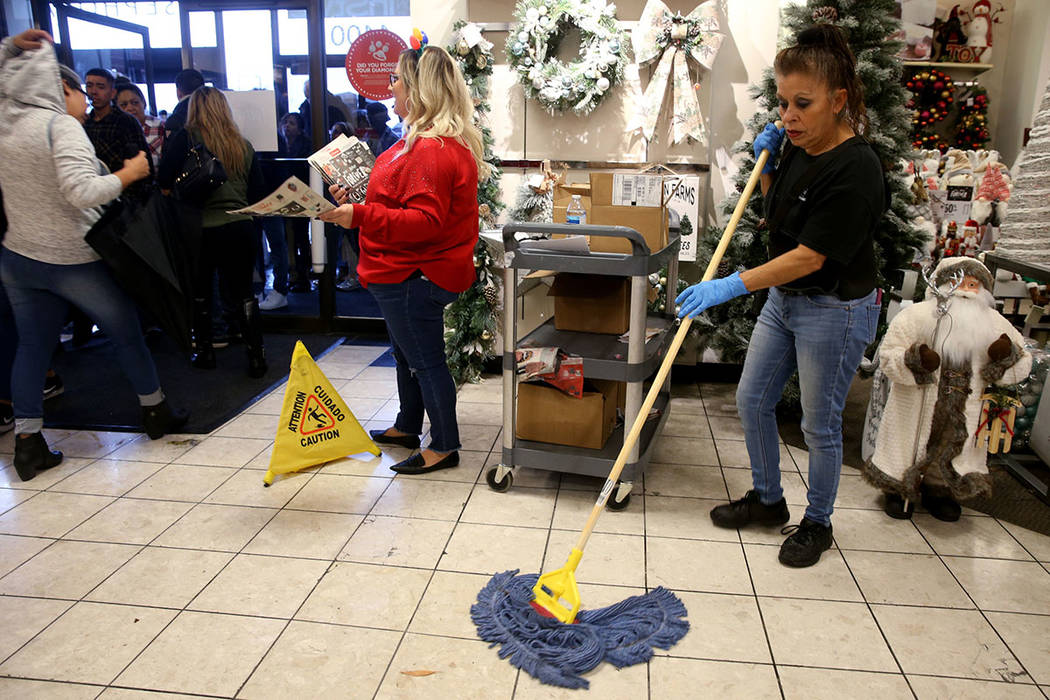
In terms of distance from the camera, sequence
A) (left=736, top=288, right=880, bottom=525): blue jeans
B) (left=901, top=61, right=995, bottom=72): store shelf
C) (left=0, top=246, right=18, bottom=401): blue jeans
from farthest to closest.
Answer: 1. (left=901, top=61, right=995, bottom=72): store shelf
2. (left=0, top=246, right=18, bottom=401): blue jeans
3. (left=736, top=288, right=880, bottom=525): blue jeans

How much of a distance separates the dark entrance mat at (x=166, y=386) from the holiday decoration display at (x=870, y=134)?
2.59 m

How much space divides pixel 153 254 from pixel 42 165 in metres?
0.53

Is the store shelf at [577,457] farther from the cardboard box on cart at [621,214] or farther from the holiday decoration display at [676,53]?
the holiday decoration display at [676,53]

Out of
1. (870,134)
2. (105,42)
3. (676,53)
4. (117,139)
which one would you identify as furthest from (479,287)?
(105,42)

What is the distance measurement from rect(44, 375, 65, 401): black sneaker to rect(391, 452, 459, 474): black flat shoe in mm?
2225

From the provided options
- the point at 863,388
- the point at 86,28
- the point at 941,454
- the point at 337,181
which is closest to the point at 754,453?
the point at 941,454

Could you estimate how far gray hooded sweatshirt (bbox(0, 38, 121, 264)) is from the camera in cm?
286

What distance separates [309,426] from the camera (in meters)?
3.19

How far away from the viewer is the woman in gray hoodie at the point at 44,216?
113 inches

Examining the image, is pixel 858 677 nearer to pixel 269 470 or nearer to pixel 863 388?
pixel 269 470

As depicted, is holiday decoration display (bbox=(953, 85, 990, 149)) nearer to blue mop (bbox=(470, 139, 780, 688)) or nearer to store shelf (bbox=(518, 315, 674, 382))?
store shelf (bbox=(518, 315, 674, 382))

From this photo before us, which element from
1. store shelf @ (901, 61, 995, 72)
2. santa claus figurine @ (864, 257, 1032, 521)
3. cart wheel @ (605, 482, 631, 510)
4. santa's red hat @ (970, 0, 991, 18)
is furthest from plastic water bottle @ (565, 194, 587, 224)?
santa's red hat @ (970, 0, 991, 18)

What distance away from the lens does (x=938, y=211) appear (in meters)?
4.85

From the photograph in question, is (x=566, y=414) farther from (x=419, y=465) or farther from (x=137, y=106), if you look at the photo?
(x=137, y=106)
